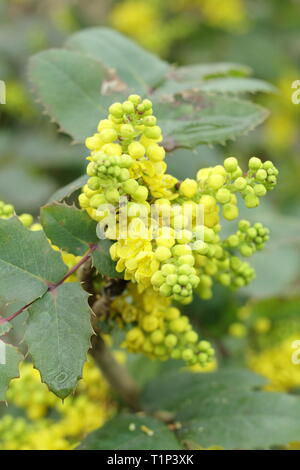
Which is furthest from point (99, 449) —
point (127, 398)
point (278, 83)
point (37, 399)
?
point (278, 83)

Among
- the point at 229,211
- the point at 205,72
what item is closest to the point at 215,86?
the point at 205,72

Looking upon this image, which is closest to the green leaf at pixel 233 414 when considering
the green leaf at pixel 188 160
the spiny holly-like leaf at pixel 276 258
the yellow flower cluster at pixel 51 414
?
the yellow flower cluster at pixel 51 414

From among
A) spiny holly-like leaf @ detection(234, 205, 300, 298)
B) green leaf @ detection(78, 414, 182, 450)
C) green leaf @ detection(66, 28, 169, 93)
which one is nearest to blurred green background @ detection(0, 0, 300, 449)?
spiny holly-like leaf @ detection(234, 205, 300, 298)

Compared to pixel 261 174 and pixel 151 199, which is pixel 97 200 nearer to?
pixel 151 199

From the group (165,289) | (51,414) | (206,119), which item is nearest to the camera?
(165,289)

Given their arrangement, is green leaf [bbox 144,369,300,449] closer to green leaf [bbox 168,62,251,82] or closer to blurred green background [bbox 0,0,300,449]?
blurred green background [bbox 0,0,300,449]

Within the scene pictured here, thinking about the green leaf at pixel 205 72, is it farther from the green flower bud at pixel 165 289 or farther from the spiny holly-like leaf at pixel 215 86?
the green flower bud at pixel 165 289
